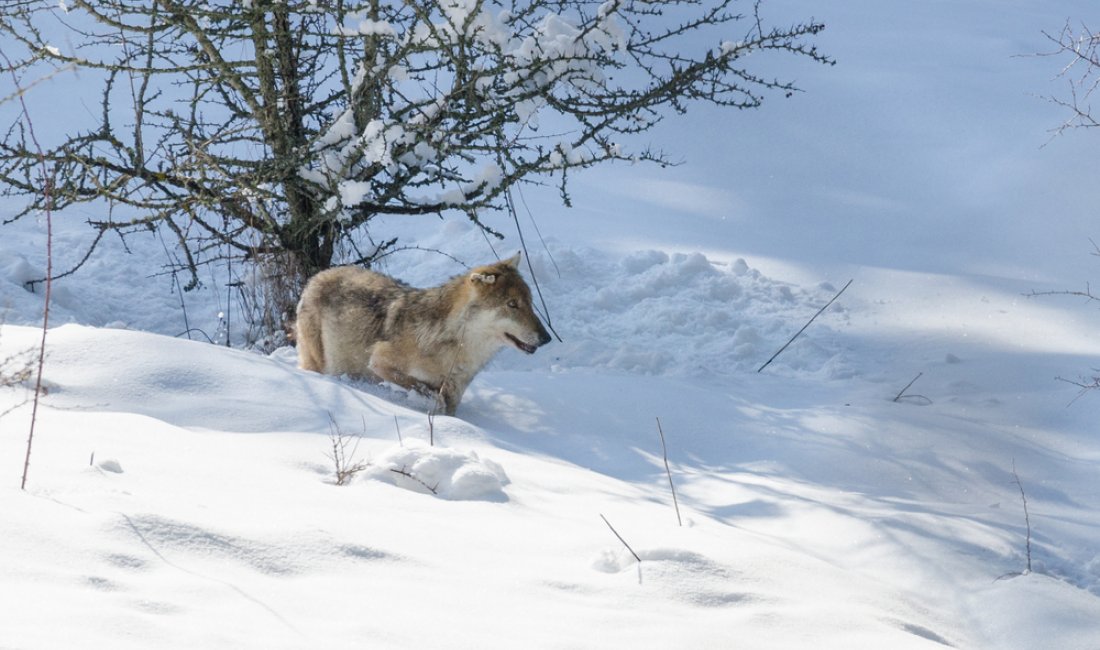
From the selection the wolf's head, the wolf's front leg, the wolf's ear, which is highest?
the wolf's ear

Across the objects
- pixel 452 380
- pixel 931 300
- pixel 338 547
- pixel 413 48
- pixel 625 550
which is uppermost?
pixel 413 48

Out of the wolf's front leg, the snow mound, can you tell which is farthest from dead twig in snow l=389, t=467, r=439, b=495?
the wolf's front leg

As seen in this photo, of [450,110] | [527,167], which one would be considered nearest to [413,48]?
[450,110]

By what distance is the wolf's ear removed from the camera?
7926mm

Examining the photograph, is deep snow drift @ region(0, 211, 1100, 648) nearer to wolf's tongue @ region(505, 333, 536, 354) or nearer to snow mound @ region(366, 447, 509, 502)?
snow mound @ region(366, 447, 509, 502)

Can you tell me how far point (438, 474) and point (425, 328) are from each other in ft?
11.3

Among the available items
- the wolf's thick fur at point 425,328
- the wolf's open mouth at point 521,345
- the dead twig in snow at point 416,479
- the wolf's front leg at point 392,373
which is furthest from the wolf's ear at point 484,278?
the dead twig in snow at point 416,479

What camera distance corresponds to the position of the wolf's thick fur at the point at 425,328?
7.93m

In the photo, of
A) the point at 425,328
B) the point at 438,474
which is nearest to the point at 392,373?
the point at 425,328

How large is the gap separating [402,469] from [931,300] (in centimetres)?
960

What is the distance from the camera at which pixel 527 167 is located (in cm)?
774

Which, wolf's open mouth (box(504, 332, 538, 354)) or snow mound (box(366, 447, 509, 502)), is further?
wolf's open mouth (box(504, 332, 538, 354))

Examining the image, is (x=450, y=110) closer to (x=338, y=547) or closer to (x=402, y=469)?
→ (x=402, y=469)

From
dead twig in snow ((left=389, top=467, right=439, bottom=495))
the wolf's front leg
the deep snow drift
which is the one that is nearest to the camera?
the deep snow drift
